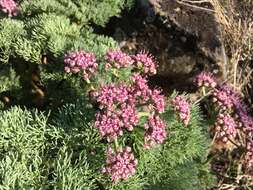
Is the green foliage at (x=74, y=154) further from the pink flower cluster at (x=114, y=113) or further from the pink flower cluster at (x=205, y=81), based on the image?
the pink flower cluster at (x=114, y=113)

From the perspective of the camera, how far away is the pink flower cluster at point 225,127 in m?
3.88

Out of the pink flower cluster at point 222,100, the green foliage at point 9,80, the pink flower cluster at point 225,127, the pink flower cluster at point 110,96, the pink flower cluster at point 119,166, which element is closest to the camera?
the pink flower cluster at point 119,166

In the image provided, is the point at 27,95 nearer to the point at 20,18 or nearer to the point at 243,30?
the point at 20,18

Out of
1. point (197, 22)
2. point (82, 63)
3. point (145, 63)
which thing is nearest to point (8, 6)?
point (82, 63)

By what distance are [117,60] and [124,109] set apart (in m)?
0.52

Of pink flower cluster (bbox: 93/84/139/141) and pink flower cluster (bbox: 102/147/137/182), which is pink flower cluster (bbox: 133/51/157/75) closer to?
pink flower cluster (bbox: 93/84/139/141)

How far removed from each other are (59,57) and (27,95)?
1.93ft

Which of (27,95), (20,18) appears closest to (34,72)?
(27,95)

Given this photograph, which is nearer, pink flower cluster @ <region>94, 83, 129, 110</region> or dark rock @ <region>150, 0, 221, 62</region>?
pink flower cluster @ <region>94, 83, 129, 110</region>

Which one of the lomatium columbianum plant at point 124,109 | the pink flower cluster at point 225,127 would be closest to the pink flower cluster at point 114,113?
the lomatium columbianum plant at point 124,109

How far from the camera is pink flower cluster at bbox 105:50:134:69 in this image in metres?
3.68

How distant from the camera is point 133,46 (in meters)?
4.96

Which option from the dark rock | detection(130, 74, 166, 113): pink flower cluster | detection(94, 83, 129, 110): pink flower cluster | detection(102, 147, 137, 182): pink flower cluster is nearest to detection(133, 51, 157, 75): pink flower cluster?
detection(130, 74, 166, 113): pink flower cluster

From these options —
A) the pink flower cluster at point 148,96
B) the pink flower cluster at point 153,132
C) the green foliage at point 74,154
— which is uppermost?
the pink flower cluster at point 148,96
